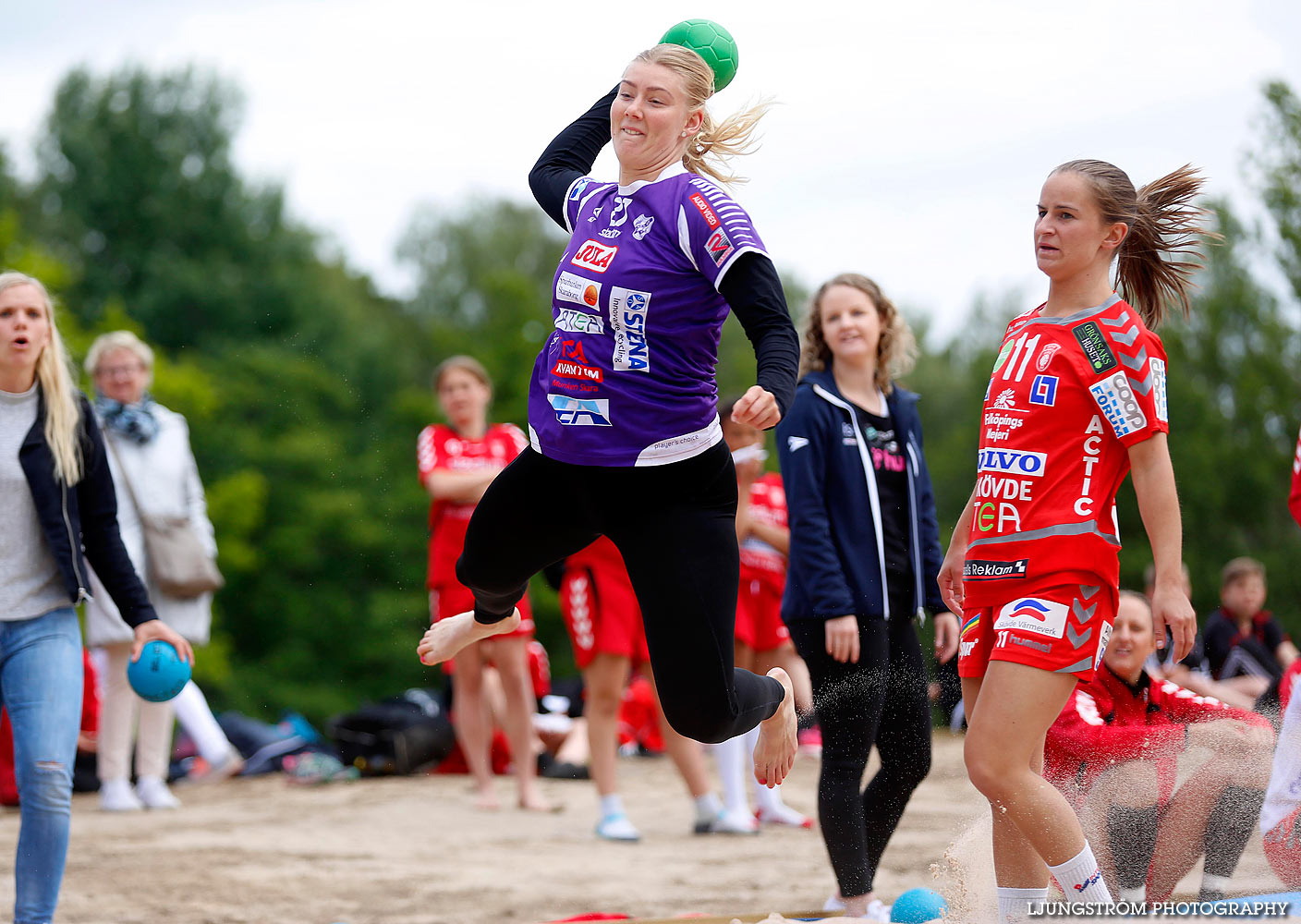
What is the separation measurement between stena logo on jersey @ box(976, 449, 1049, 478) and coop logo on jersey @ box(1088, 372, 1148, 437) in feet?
0.67

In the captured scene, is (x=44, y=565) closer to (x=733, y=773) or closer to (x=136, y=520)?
(x=136, y=520)

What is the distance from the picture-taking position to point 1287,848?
14.3 ft

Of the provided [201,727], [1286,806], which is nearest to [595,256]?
[1286,806]

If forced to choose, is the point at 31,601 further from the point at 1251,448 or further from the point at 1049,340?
the point at 1251,448

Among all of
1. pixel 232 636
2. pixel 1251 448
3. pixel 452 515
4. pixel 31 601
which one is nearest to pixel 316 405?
pixel 232 636

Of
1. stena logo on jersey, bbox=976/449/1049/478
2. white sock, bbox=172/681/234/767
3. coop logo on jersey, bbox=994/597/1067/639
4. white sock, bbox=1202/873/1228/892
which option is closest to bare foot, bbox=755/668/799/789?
coop logo on jersey, bbox=994/597/1067/639

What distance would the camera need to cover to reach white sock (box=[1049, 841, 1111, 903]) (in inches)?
136

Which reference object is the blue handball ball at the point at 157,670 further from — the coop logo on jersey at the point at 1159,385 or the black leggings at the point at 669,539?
the coop logo on jersey at the point at 1159,385

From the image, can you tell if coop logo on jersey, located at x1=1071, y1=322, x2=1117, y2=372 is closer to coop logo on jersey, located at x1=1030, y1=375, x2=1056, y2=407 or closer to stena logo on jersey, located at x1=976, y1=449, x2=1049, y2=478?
coop logo on jersey, located at x1=1030, y1=375, x2=1056, y2=407

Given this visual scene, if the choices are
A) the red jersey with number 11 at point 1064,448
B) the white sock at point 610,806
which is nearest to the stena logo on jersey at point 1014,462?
the red jersey with number 11 at point 1064,448

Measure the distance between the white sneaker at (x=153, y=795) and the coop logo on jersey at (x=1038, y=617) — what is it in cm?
618

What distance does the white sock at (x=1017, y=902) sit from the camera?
3.65 m

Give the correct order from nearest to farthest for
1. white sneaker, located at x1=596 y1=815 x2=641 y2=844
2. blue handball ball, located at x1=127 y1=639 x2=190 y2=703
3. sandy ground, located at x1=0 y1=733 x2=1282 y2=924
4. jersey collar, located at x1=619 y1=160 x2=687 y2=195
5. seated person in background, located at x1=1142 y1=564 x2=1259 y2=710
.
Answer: jersey collar, located at x1=619 y1=160 x2=687 y2=195 → blue handball ball, located at x1=127 y1=639 x2=190 y2=703 → sandy ground, located at x1=0 y1=733 x2=1282 y2=924 → white sneaker, located at x1=596 y1=815 x2=641 y2=844 → seated person in background, located at x1=1142 y1=564 x2=1259 y2=710

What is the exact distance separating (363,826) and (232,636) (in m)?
23.6
